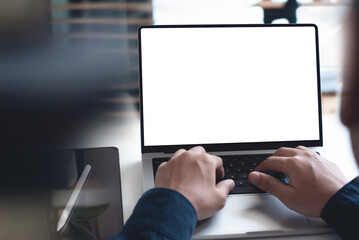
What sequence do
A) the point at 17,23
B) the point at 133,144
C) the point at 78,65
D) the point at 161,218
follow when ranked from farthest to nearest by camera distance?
1. the point at 78,65
2. the point at 133,144
3. the point at 17,23
4. the point at 161,218

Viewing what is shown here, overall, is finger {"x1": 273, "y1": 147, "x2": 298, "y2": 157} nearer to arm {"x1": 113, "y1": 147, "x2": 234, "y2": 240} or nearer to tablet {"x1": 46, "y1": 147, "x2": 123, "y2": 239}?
arm {"x1": 113, "y1": 147, "x2": 234, "y2": 240}

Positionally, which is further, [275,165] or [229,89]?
[229,89]

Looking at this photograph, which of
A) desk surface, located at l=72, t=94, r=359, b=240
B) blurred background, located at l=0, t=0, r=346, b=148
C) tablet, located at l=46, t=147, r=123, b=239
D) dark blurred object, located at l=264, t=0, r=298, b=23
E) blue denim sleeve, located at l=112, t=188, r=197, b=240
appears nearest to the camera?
A: blue denim sleeve, located at l=112, t=188, r=197, b=240

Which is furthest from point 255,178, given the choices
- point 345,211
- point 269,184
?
point 345,211

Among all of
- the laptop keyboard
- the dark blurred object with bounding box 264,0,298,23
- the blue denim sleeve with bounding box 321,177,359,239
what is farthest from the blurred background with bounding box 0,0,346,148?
the blue denim sleeve with bounding box 321,177,359,239

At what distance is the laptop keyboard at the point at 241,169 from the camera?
57 centimetres

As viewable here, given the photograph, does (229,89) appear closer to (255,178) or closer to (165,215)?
(255,178)

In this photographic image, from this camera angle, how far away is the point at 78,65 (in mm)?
1030

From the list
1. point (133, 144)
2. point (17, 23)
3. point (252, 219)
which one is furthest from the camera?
point (133, 144)

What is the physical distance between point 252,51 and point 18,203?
1.59 feet

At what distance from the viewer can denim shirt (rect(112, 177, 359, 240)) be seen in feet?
1.29

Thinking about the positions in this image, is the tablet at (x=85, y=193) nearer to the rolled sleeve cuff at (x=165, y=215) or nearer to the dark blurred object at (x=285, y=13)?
the rolled sleeve cuff at (x=165, y=215)

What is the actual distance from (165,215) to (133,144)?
1.15 feet

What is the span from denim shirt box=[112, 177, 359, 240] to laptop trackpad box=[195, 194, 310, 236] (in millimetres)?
51
